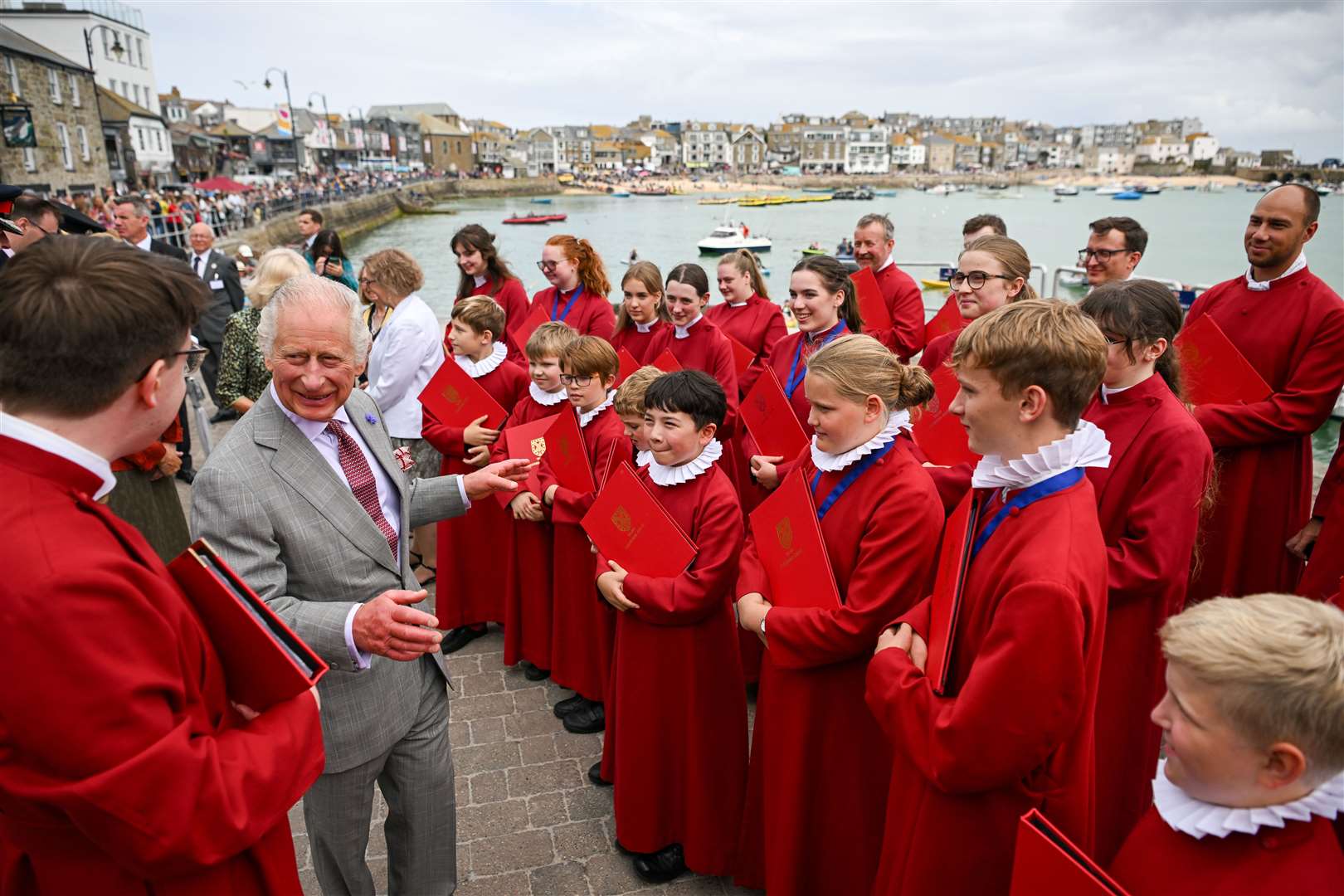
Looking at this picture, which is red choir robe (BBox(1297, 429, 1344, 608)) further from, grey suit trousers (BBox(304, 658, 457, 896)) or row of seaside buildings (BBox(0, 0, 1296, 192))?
row of seaside buildings (BBox(0, 0, 1296, 192))

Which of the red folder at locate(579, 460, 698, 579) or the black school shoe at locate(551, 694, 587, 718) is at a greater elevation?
the red folder at locate(579, 460, 698, 579)

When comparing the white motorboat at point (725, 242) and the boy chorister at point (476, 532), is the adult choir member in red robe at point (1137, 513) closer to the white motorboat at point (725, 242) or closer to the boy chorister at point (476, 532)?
the boy chorister at point (476, 532)

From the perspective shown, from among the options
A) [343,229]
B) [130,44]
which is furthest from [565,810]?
[130,44]

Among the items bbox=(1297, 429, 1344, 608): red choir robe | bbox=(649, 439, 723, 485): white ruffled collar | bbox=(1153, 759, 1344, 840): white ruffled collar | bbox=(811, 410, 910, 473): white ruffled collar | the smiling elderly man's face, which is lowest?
bbox=(1297, 429, 1344, 608): red choir robe

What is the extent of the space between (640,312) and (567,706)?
283cm

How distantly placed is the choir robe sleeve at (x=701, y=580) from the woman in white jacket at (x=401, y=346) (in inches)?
104

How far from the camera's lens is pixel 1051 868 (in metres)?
1.49

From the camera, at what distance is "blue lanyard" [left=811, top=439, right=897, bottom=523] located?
2646 millimetres

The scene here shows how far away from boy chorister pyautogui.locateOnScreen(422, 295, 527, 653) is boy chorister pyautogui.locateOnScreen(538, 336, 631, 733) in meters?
0.84

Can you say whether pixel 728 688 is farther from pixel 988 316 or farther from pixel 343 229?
pixel 343 229

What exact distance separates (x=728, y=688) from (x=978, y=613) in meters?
1.46

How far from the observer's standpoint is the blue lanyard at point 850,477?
2.65 m

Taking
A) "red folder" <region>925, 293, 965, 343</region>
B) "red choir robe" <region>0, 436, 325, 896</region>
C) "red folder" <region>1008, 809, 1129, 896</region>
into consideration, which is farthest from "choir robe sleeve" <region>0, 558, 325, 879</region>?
"red folder" <region>925, 293, 965, 343</region>

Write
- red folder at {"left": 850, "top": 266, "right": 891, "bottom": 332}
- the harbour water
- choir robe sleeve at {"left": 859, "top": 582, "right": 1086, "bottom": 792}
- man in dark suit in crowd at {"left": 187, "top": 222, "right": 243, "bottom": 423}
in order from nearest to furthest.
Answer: choir robe sleeve at {"left": 859, "top": 582, "right": 1086, "bottom": 792}, red folder at {"left": 850, "top": 266, "right": 891, "bottom": 332}, man in dark suit in crowd at {"left": 187, "top": 222, "right": 243, "bottom": 423}, the harbour water
